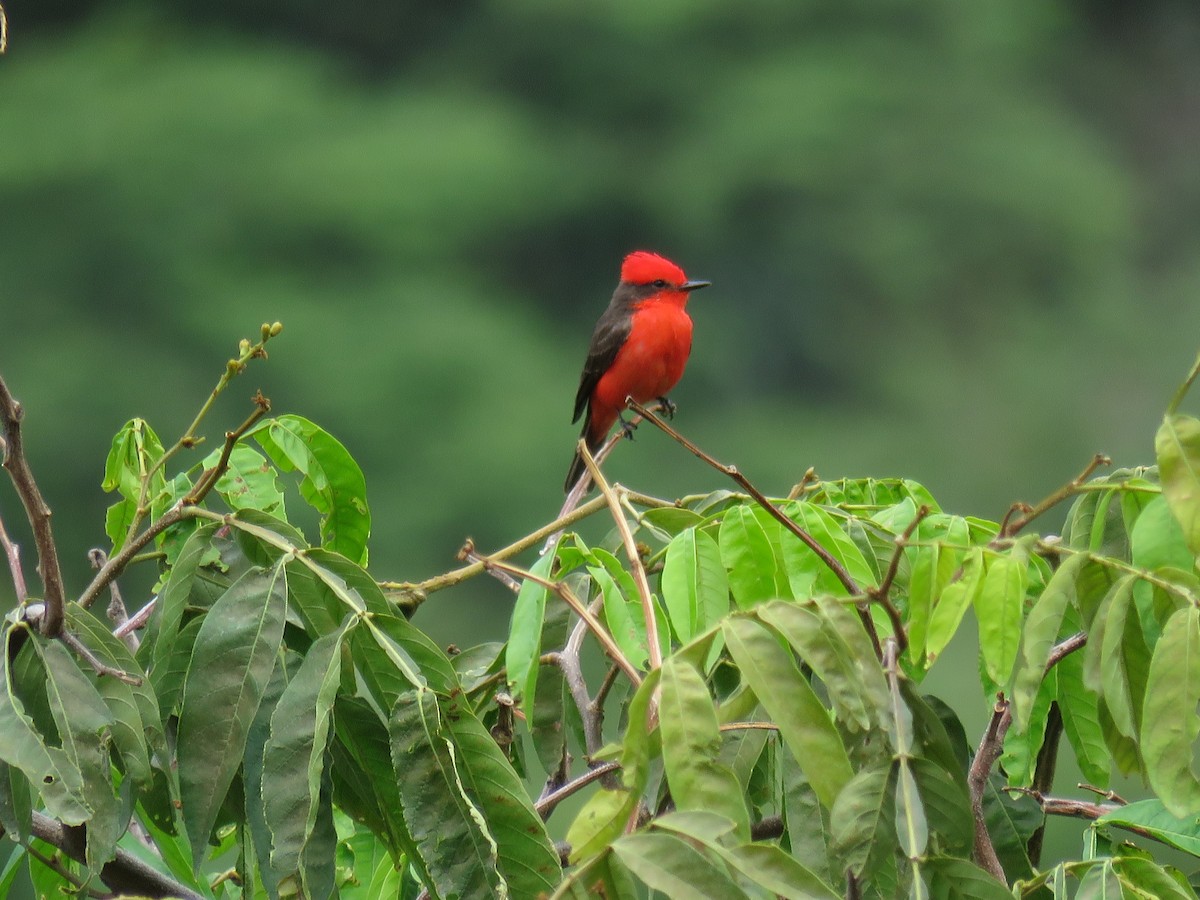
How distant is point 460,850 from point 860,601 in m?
0.39

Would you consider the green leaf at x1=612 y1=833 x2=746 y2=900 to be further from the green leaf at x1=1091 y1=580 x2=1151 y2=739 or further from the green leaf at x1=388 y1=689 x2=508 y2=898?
the green leaf at x1=1091 y1=580 x2=1151 y2=739

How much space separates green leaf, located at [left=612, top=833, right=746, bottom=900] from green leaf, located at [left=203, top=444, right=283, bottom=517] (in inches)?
41.0

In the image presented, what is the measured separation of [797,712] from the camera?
46.1 inches

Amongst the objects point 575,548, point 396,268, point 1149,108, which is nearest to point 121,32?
point 396,268

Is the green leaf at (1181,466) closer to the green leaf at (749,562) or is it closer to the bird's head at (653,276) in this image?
the green leaf at (749,562)

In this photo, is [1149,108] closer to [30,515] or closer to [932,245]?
[932,245]

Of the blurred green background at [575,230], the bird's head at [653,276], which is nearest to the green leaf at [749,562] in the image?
the bird's head at [653,276]

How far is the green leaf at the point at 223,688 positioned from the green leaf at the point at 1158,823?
0.82 m

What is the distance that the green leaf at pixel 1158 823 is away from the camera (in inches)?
62.0

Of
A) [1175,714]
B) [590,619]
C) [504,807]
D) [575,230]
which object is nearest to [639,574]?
[590,619]

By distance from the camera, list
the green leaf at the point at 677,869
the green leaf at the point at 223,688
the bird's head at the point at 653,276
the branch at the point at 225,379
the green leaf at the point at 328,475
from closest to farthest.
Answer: the green leaf at the point at 677,869
the green leaf at the point at 223,688
the branch at the point at 225,379
the green leaf at the point at 328,475
the bird's head at the point at 653,276

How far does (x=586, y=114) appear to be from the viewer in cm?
2641

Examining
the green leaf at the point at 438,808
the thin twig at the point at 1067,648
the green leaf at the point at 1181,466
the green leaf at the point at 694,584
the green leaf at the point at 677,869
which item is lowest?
the green leaf at the point at 438,808

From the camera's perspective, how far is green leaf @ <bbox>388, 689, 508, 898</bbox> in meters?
1.34
